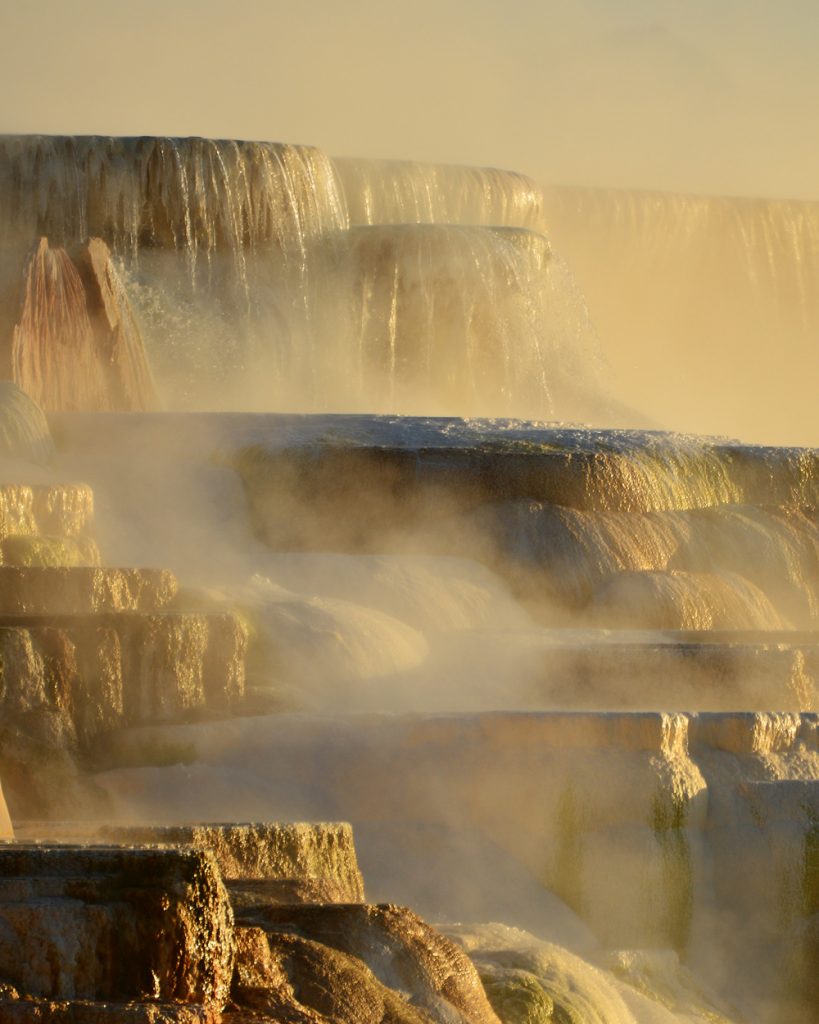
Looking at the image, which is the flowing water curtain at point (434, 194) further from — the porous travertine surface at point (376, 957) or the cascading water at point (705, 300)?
the porous travertine surface at point (376, 957)

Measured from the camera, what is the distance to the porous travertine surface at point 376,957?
4238mm

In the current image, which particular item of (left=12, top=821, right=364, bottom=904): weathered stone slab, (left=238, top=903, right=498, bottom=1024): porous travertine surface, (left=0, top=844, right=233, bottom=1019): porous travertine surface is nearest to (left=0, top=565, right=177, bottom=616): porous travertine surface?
(left=12, top=821, right=364, bottom=904): weathered stone slab

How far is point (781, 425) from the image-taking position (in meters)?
32.9

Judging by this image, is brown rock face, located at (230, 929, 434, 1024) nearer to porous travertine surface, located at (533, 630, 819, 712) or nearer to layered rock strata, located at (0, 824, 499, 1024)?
layered rock strata, located at (0, 824, 499, 1024)

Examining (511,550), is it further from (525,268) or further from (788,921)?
(525,268)

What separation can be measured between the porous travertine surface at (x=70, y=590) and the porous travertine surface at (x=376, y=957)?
362cm

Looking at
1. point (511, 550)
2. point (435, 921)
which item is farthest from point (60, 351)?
point (435, 921)

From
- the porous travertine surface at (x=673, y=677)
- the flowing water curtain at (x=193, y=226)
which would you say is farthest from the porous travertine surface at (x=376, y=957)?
the flowing water curtain at (x=193, y=226)

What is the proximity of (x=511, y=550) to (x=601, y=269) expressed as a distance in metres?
18.8

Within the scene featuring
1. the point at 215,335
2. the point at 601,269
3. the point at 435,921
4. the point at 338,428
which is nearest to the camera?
the point at 435,921

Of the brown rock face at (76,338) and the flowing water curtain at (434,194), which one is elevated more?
the flowing water curtain at (434,194)

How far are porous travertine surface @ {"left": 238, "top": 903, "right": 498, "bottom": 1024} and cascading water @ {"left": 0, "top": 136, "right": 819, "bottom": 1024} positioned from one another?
1.58 feet

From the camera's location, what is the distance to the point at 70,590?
8.24 metres

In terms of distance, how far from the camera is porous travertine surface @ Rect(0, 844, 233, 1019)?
3.62 m
